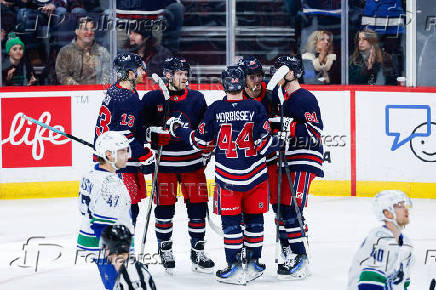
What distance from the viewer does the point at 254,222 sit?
19.8 ft

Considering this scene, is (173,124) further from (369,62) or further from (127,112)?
(369,62)

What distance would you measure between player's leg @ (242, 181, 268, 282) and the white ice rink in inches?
4.4

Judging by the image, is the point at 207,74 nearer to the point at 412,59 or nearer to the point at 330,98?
the point at 330,98

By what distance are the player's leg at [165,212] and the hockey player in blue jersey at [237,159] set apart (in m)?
0.38

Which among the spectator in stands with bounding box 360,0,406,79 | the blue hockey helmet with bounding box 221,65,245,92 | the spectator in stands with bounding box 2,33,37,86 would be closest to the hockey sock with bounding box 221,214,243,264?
the blue hockey helmet with bounding box 221,65,245,92

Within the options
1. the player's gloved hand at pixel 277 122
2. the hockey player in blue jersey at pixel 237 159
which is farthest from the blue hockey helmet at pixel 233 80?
the player's gloved hand at pixel 277 122

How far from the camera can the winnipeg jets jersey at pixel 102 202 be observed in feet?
14.7

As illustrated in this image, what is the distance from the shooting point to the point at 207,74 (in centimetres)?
945

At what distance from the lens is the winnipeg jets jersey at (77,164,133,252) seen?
448cm

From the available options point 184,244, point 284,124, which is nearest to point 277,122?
point 284,124

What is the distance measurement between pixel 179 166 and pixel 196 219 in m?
0.35

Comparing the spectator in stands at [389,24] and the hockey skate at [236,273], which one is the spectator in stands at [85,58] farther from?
the hockey skate at [236,273]

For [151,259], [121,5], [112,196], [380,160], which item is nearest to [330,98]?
[380,160]

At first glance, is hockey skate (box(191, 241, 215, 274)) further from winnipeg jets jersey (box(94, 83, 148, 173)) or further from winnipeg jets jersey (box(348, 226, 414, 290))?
winnipeg jets jersey (box(348, 226, 414, 290))
